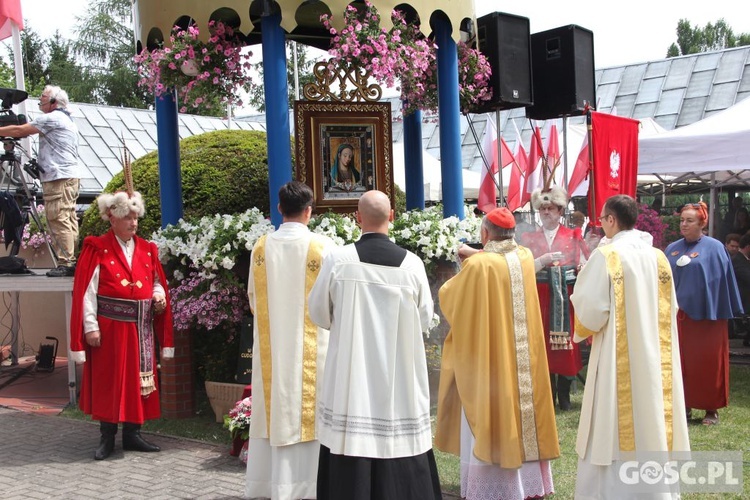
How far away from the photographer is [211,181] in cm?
882

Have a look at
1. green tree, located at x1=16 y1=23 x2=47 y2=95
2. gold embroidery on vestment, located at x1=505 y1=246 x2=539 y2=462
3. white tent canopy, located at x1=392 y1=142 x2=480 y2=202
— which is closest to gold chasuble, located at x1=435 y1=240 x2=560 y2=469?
gold embroidery on vestment, located at x1=505 y1=246 x2=539 y2=462

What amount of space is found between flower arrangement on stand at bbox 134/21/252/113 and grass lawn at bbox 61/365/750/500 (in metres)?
2.83

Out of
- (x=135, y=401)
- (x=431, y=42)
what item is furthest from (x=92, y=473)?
(x=431, y=42)

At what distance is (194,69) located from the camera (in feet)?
24.3

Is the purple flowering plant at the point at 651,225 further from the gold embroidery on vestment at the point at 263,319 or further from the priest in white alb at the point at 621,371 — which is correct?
the gold embroidery on vestment at the point at 263,319

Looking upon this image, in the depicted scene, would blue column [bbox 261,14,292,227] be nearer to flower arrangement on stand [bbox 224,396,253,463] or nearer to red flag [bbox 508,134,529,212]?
flower arrangement on stand [bbox 224,396,253,463]

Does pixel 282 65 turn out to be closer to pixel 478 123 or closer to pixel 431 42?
pixel 431 42

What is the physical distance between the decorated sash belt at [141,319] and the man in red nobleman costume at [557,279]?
132 inches

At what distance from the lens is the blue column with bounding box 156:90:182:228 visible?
8250 millimetres

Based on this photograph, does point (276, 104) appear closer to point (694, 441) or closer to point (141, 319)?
point (141, 319)

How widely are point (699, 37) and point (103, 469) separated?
6532 cm

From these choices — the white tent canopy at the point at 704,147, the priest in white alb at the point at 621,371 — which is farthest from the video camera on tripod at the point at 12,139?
the white tent canopy at the point at 704,147

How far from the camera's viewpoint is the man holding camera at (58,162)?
827cm

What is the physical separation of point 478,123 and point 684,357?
1652 centimetres
